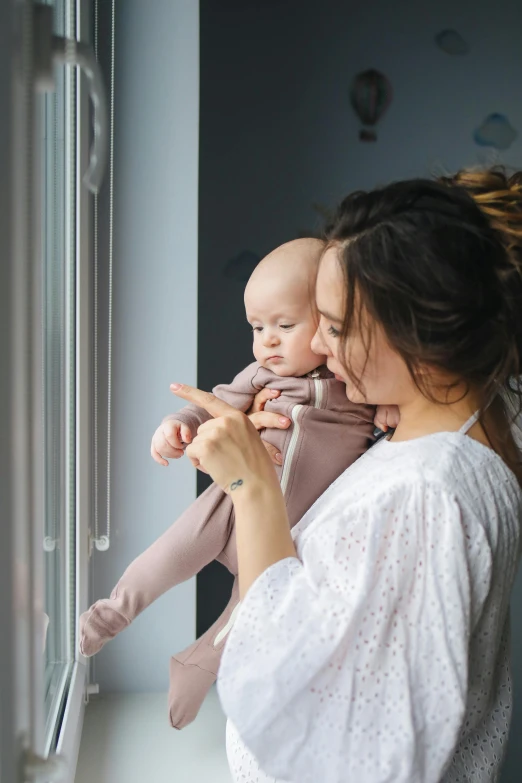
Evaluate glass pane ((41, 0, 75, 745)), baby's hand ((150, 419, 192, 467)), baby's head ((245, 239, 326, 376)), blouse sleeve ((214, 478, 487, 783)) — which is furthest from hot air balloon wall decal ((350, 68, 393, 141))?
blouse sleeve ((214, 478, 487, 783))

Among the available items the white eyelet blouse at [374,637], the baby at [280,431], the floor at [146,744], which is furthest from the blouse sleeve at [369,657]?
the floor at [146,744]

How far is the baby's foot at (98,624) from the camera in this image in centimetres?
151

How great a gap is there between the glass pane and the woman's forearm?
492 millimetres

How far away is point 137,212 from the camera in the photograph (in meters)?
1.98

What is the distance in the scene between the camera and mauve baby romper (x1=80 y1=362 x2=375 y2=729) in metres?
1.45

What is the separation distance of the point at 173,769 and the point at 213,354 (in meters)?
1.23

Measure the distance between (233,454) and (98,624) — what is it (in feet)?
1.88

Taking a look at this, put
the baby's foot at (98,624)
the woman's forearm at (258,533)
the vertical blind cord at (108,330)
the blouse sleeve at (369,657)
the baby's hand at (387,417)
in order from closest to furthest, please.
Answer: the blouse sleeve at (369,657) < the woman's forearm at (258,533) < the baby's hand at (387,417) < the baby's foot at (98,624) < the vertical blind cord at (108,330)

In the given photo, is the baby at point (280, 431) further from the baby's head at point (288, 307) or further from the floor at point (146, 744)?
the floor at point (146, 744)

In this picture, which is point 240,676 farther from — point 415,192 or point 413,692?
point 415,192

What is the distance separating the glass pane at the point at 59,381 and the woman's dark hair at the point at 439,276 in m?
0.60

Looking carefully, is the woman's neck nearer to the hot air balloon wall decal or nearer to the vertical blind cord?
the vertical blind cord

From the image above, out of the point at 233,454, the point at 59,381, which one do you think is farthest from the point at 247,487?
the point at 59,381

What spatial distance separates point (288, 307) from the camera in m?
1.44
